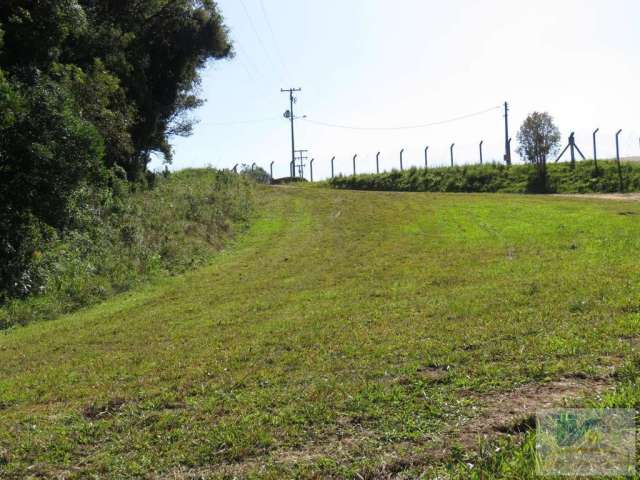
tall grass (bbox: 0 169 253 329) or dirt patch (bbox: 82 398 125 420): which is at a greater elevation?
tall grass (bbox: 0 169 253 329)

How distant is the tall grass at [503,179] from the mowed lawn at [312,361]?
1870 cm

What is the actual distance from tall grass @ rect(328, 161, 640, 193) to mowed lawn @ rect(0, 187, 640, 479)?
61.4ft

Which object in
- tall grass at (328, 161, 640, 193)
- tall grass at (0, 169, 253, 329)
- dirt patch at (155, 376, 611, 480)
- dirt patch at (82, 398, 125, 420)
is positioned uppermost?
tall grass at (328, 161, 640, 193)

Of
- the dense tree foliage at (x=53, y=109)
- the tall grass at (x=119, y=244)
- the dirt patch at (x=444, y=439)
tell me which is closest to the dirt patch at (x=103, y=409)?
the dirt patch at (x=444, y=439)

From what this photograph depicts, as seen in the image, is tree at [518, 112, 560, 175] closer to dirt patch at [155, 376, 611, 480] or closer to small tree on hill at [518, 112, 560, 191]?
small tree on hill at [518, 112, 560, 191]

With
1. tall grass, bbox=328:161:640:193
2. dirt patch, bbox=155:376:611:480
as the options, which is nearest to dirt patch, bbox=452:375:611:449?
dirt patch, bbox=155:376:611:480

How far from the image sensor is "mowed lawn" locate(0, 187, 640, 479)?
402 cm

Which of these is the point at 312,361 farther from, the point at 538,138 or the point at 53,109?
the point at 538,138

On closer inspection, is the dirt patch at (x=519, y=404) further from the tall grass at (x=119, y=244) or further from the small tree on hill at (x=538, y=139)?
the small tree on hill at (x=538, y=139)

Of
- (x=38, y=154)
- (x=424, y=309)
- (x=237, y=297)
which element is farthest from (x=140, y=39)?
(x=424, y=309)

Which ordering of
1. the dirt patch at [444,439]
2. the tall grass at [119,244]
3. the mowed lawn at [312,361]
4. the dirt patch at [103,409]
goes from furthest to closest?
the tall grass at [119,244]
the dirt patch at [103,409]
the mowed lawn at [312,361]
the dirt patch at [444,439]

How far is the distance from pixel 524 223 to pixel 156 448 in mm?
15197

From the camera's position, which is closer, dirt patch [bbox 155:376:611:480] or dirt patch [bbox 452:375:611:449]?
dirt patch [bbox 155:376:611:480]

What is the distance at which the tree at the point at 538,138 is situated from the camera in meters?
34.4
